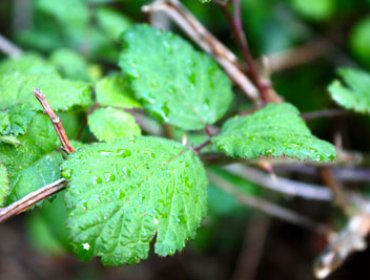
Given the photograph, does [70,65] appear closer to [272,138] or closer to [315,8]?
[272,138]

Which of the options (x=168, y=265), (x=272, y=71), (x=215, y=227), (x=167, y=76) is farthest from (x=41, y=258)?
(x=167, y=76)

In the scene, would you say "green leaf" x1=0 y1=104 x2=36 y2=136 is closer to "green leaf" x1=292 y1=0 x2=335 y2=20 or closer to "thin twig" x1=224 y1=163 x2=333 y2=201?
"thin twig" x1=224 y1=163 x2=333 y2=201

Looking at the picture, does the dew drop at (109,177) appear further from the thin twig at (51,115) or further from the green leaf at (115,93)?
the green leaf at (115,93)

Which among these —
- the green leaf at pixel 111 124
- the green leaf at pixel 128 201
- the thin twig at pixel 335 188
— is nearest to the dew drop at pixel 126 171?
the green leaf at pixel 128 201

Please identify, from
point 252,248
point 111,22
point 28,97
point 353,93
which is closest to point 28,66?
point 28,97

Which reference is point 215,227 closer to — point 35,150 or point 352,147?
point 352,147

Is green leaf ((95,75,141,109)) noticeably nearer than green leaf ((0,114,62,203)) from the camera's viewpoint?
No

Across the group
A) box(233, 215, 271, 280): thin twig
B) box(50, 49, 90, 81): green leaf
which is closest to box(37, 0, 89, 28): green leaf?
box(50, 49, 90, 81): green leaf
